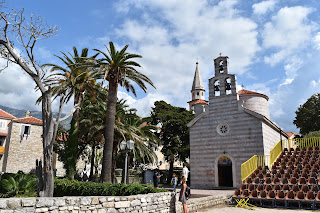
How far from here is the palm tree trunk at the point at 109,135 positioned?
15.2 metres

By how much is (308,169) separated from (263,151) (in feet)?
13.5

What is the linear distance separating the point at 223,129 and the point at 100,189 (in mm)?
14004

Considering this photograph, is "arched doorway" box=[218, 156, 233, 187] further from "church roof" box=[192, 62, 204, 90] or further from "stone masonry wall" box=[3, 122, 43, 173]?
"church roof" box=[192, 62, 204, 90]

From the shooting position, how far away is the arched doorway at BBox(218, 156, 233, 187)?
21922 mm

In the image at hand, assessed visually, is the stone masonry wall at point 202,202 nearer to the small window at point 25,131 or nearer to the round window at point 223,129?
the round window at point 223,129

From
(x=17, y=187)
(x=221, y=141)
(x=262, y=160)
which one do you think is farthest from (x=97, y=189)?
(x=221, y=141)

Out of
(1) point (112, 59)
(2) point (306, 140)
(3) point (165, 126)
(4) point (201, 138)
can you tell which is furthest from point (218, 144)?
(3) point (165, 126)

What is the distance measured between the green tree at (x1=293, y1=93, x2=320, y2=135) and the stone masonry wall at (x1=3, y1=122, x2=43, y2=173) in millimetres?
42672

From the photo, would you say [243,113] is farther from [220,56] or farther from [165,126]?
[165,126]

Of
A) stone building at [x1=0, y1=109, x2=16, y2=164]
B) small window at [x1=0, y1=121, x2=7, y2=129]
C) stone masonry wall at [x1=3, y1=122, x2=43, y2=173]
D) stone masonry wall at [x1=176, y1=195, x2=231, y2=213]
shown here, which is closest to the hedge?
stone masonry wall at [x1=176, y1=195, x2=231, y2=213]

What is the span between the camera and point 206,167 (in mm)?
22484

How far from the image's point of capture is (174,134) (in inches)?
1439

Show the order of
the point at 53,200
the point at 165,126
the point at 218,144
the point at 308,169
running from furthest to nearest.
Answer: the point at 165,126 < the point at 218,144 < the point at 308,169 < the point at 53,200

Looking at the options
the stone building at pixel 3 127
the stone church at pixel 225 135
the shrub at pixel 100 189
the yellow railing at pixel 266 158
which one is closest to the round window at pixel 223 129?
the stone church at pixel 225 135
